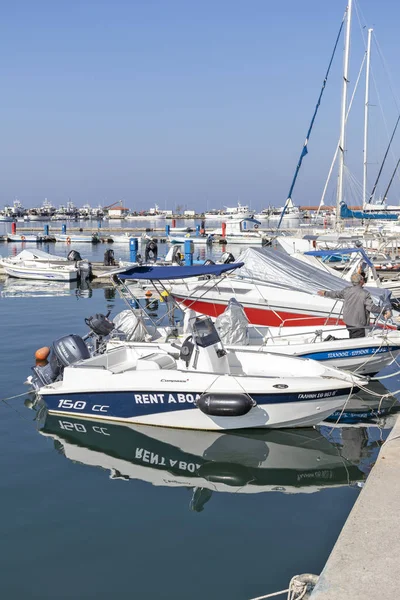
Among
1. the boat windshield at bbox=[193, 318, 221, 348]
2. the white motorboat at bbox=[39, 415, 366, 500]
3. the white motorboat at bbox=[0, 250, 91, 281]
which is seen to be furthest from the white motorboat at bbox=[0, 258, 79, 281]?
the boat windshield at bbox=[193, 318, 221, 348]

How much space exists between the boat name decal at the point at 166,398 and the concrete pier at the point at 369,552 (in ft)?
12.0

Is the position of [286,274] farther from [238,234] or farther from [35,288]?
[238,234]

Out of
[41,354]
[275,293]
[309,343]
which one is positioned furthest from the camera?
[275,293]

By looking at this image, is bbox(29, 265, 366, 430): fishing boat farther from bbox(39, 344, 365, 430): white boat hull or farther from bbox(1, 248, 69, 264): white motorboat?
bbox(1, 248, 69, 264): white motorboat

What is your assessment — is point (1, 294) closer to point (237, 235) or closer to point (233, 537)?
point (233, 537)

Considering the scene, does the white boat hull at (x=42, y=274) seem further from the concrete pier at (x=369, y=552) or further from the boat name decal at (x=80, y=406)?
the concrete pier at (x=369, y=552)

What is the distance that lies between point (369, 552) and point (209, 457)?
4544 millimetres

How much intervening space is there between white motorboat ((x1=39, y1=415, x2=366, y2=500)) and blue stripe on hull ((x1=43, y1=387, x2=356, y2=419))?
0.26 metres

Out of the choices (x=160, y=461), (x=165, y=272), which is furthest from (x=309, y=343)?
(x=160, y=461)

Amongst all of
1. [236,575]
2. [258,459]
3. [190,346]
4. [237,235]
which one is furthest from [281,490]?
[237,235]

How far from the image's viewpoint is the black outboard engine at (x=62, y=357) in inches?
464

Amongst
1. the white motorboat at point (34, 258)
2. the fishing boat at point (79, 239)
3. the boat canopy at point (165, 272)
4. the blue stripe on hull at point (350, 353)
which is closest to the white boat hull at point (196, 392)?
the blue stripe on hull at point (350, 353)

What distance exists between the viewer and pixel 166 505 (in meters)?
8.09

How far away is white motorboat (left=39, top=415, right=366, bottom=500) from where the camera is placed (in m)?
8.85
